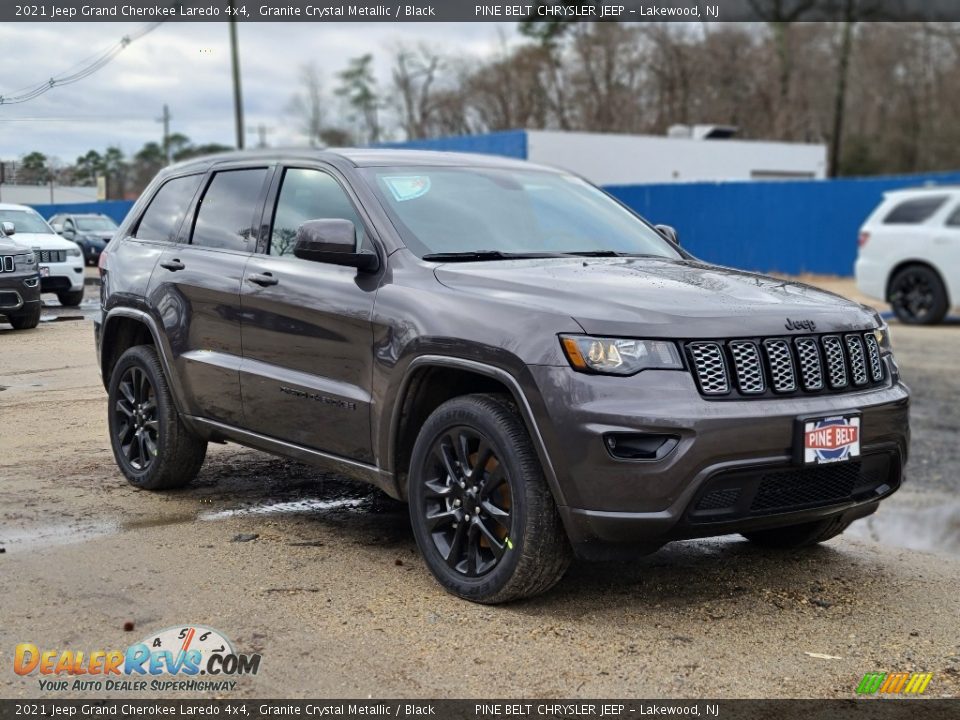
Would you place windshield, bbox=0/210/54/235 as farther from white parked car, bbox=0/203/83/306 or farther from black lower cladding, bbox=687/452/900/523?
black lower cladding, bbox=687/452/900/523

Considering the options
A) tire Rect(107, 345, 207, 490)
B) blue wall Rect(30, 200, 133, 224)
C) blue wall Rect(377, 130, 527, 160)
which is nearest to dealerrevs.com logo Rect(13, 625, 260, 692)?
tire Rect(107, 345, 207, 490)

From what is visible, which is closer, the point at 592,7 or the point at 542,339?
the point at 542,339

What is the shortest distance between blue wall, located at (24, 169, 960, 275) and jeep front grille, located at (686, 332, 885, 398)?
23.1 meters

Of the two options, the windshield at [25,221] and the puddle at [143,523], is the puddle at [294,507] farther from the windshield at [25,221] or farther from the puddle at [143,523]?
the windshield at [25,221]

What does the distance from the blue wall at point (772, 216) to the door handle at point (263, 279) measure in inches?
887

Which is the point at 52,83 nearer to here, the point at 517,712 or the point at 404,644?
the point at 404,644

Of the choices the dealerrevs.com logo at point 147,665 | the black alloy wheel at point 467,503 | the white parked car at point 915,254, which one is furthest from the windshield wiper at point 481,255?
the white parked car at point 915,254

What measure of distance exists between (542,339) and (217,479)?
130 inches

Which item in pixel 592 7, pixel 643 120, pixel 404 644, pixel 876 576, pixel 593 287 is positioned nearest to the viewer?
pixel 404 644

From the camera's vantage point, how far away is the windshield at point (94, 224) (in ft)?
25.5

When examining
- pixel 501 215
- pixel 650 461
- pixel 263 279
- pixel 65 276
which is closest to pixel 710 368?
pixel 650 461

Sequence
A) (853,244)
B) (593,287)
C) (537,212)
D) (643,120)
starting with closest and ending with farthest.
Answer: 1. (593,287)
2. (537,212)
3. (853,244)
4. (643,120)

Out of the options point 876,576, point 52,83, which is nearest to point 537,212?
point 876,576

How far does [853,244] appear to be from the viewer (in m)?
27.0
